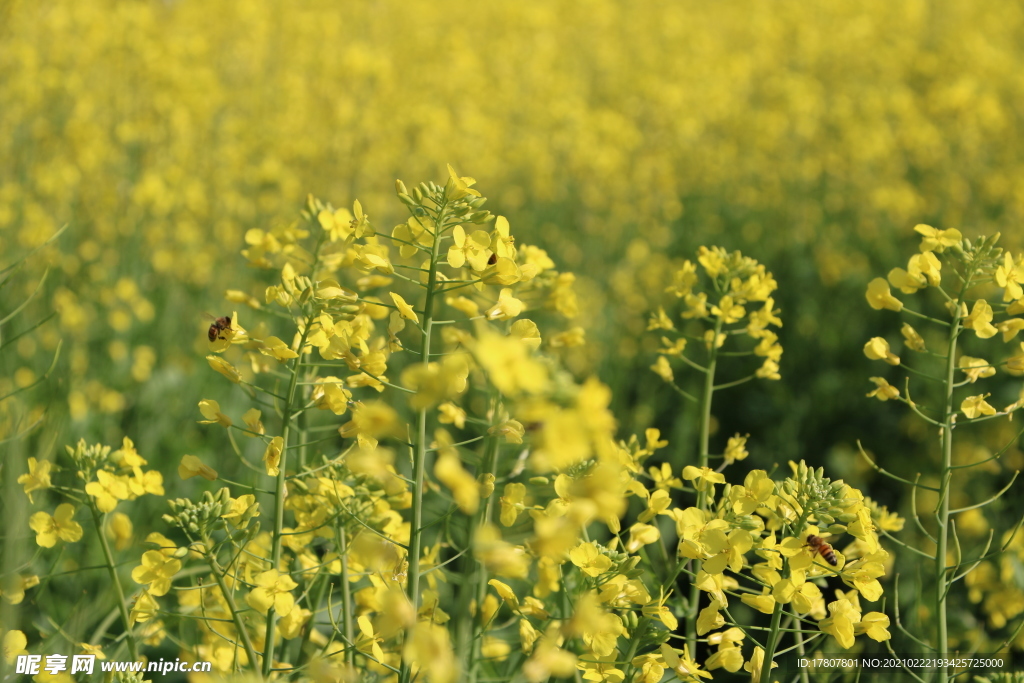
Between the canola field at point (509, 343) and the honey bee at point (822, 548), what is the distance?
0.03 meters

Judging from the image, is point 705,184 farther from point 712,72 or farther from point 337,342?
point 337,342


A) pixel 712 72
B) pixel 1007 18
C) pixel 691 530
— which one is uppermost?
pixel 1007 18

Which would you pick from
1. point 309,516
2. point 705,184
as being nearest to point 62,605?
point 309,516

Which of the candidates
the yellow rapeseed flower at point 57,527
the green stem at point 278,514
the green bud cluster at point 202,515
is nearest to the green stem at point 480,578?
the green stem at point 278,514

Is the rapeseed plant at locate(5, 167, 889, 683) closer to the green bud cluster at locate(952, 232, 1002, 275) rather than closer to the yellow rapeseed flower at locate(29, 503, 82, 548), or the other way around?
the yellow rapeseed flower at locate(29, 503, 82, 548)

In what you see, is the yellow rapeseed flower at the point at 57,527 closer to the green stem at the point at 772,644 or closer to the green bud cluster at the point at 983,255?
the green stem at the point at 772,644

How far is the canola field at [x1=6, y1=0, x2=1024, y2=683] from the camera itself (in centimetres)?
133

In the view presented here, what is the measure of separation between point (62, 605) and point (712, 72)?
8.49 m

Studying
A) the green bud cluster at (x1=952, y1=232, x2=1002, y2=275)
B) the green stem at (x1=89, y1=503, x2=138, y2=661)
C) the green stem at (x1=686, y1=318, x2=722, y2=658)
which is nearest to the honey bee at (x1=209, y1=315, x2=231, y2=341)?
the green stem at (x1=89, y1=503, x2=138, y2=661)

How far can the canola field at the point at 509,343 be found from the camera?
4.37 feet

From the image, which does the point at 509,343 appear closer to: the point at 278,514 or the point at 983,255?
the point at 278,514

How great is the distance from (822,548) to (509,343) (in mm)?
849

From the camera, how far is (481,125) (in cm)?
709

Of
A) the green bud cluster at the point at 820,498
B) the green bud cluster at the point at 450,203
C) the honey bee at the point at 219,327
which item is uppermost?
the green bud cluster at the point at 450,203
